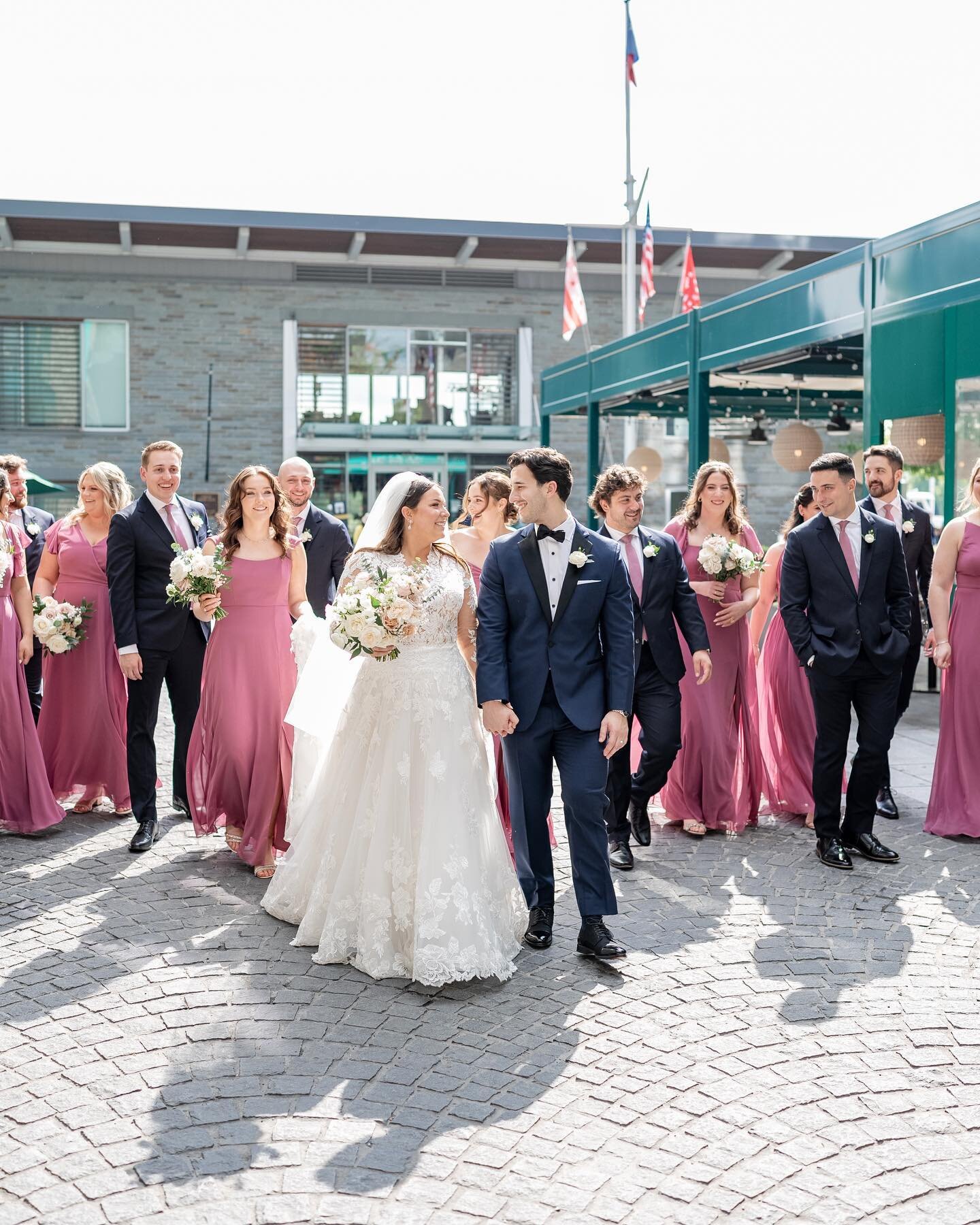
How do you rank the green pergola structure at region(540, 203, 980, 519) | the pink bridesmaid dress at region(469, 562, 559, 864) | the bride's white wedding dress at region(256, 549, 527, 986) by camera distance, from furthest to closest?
the green pergola structure at region(540, 203, 980, 519) → the pink bridesmaid dress at region(469, 562, 559, 864) → the bride's white wedding dress at region(256, 549, 527, 986)

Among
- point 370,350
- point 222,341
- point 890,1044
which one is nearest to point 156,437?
point 222,341

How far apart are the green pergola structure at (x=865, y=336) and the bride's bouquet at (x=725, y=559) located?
3.77m

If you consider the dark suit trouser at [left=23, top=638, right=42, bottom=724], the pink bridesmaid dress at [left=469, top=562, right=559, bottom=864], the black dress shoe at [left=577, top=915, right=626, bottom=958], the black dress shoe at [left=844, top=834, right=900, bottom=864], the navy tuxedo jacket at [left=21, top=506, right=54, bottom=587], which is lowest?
the black dress shoe at [left=577, top=915, right=626, bottom=958]

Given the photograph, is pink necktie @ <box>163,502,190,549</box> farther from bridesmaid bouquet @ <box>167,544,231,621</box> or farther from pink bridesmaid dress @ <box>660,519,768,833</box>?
pink bridesmaid dress @ <box>660,519,768,833</box>

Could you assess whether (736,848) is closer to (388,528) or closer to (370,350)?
(388,528)

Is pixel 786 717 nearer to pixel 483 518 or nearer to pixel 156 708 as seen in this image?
pixel 483 518

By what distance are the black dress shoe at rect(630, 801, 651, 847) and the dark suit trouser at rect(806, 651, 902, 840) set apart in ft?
3.10

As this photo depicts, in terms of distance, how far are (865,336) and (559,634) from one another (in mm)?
7326

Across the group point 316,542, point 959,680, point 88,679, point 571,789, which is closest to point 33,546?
point 88,679

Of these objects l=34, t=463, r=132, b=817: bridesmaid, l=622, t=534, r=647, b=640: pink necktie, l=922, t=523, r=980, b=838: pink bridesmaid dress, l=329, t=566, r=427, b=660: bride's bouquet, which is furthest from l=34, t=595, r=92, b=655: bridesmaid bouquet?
l=922, t=523, r=980, b=838: pink bridesmaid dress

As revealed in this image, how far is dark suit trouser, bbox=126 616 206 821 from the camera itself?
7.07 meters

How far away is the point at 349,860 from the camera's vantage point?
5.07 metres

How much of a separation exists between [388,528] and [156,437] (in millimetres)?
23368

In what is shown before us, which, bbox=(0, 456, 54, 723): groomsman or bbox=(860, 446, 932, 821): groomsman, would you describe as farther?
bbox=(0, 456, 54, 723): groomsman
